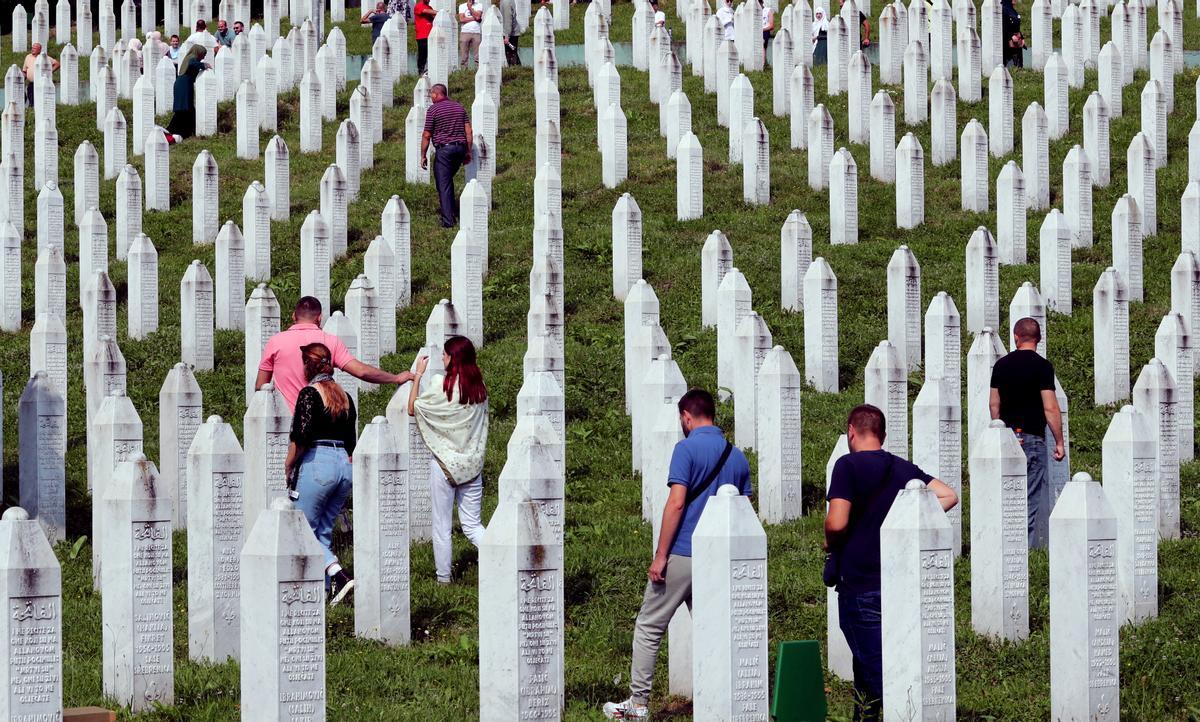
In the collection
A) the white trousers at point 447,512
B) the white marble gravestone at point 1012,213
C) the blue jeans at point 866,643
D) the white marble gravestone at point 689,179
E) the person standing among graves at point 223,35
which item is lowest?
the blue jeans at point 866,643

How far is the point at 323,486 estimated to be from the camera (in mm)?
10117

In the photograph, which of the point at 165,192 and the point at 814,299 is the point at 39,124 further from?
the point at 814,299

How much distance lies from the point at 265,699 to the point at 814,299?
309 inches

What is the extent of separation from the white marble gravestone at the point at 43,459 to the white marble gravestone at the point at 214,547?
2.78 m

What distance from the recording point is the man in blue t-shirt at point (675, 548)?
821cm

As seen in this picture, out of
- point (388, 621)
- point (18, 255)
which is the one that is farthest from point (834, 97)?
point (388, 621)

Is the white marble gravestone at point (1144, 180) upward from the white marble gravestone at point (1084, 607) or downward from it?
upward

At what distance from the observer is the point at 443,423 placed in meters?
10.7

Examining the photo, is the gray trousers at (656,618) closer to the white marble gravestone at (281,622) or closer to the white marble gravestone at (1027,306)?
the white marble gravestone at (281,622)

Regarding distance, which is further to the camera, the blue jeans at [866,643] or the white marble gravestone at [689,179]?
the white marble gravestone at [689,179]

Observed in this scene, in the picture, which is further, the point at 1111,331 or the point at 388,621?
the point at 1111,331

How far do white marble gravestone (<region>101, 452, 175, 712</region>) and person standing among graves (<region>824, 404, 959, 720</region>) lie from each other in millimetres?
2843

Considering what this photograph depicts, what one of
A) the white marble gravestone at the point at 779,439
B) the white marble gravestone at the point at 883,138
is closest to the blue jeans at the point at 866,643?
the white marble gravestone at the point at 779,439

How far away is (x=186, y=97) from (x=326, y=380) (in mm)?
13032
